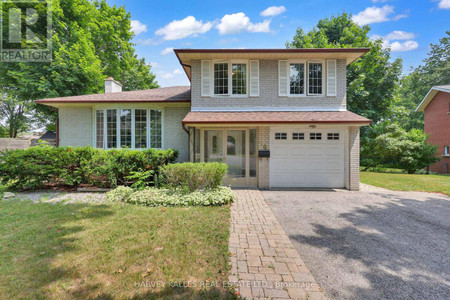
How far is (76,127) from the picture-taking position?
32.6 feet

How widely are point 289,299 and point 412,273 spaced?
2110 millimetres

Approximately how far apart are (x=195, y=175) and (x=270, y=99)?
203 inches

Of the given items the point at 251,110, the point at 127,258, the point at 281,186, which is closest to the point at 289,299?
the point at 127,258

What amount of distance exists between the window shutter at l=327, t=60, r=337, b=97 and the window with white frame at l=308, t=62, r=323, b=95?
29 centimetres

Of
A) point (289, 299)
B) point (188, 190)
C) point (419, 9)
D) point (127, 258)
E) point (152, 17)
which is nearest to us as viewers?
point (289, 299)

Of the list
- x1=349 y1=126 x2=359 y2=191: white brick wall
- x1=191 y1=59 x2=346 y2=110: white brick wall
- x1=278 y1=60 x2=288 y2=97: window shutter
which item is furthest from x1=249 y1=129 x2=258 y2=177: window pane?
x1=349 y1=126 x2=359 y2=191: white brick wall

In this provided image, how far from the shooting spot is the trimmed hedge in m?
6.91

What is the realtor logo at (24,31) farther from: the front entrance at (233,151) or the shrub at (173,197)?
the shrub at (173,197)

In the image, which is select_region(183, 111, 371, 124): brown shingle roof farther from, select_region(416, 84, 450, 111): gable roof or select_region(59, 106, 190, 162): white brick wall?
select_region(416, 84, 450, 111): gable roof

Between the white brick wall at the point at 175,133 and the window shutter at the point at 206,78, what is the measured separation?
4.97ft

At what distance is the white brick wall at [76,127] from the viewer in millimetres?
9930

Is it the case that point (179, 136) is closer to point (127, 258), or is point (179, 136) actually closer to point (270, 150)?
point (270, 150)

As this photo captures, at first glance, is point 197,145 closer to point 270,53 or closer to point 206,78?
point 206,78

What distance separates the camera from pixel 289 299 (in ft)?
7.53
